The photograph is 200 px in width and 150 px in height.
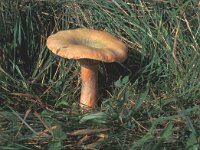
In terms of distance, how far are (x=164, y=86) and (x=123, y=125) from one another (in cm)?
73

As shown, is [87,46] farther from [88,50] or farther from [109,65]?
[109,65]

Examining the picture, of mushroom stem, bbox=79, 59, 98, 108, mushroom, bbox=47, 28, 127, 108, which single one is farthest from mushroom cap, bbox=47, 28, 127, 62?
mushroom stem, bbox=79, 59, 98, 108

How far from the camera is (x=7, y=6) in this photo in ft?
9.70

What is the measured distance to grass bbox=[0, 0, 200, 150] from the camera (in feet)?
7.85

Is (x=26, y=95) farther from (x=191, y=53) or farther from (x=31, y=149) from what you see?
(x=191, y=53)

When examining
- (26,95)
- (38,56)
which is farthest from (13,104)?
(38,56)

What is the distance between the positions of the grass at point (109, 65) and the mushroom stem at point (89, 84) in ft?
0.32

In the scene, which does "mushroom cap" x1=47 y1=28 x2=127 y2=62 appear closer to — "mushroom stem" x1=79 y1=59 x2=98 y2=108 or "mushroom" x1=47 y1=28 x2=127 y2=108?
"mushroom" x1=47 y1=28 x2=127 y2=108

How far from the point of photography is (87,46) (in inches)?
97.9

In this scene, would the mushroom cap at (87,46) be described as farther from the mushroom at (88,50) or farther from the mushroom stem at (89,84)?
the mushroom stem at (89,84)

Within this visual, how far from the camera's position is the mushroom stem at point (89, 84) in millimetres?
2703

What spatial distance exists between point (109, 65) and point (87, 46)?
62 cm

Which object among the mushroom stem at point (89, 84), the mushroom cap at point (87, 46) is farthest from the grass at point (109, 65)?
the mushroom cap at point (87, 46)

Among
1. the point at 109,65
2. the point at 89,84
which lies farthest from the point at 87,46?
the point at 109,65
